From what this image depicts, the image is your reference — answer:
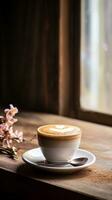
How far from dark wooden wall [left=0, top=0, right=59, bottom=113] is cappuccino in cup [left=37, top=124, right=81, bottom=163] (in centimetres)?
57

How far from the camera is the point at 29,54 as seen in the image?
173 cm

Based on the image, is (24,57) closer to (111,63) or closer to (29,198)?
(111,63)

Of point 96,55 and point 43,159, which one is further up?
point 96,55

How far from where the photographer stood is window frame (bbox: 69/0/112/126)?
5.37 ft

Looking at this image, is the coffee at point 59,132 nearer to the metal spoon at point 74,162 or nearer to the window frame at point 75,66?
the metal spoon at point 74,162

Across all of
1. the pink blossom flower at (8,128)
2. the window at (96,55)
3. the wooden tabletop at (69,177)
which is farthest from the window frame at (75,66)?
the pink blossom flower at (8,128)

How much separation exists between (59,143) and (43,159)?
9 cm

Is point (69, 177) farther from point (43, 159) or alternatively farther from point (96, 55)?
point (96, 55)

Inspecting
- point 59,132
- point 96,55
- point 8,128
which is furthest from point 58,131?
point 96,55

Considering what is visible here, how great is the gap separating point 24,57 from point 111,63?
0.29 meters

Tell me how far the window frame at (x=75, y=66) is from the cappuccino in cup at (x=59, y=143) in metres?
0.51

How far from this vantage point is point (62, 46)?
166cm

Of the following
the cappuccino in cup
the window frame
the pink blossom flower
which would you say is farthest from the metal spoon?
the window frame

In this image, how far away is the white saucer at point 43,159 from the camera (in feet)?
3.59
